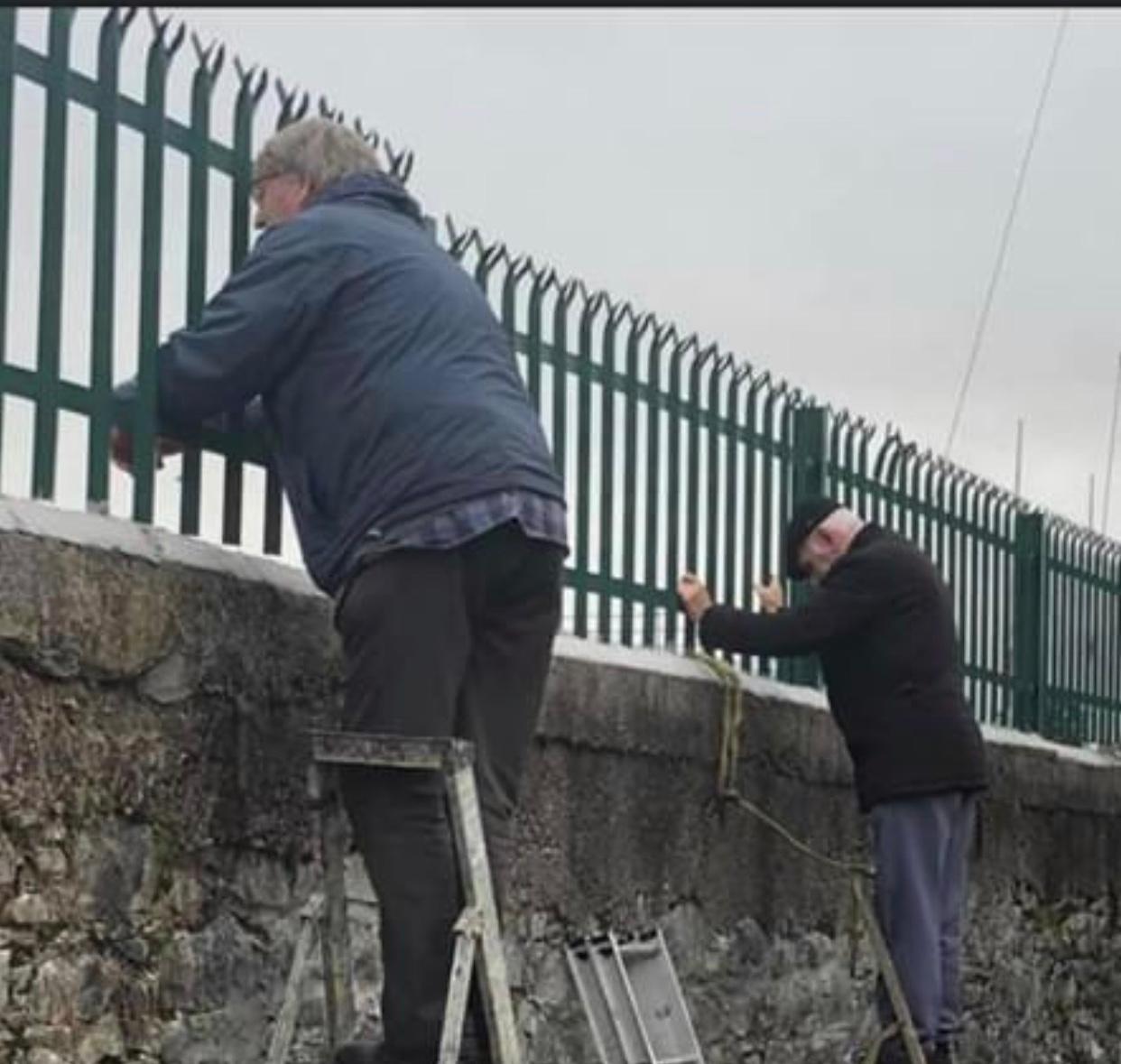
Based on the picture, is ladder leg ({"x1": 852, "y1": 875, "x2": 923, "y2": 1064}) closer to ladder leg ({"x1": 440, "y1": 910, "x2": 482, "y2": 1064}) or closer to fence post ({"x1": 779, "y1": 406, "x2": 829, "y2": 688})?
fence post ({"x1": 779, "y1": 406, "x2": 829, "y2": 688})

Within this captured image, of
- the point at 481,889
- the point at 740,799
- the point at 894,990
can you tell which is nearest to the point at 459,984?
the point at 481,889

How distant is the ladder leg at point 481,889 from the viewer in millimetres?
4336

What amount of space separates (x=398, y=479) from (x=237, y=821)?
78 cm

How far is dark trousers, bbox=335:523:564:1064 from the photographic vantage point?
4.38 metres

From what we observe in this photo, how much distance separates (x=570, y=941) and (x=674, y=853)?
711 millimetres

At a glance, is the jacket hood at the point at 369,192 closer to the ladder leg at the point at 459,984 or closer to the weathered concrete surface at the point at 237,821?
the weathered concrete surface at the point at 237,821

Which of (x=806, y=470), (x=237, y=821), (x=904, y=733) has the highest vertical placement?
(x=806, y=470)

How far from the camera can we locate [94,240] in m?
4.72

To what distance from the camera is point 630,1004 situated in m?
6.28

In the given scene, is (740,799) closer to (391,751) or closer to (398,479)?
(398,479)

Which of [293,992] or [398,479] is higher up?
[398,479]

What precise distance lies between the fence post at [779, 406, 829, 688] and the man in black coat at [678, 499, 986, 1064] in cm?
78

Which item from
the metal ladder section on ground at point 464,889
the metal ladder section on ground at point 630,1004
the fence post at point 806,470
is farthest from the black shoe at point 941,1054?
the metal ladder section on ground at point 464,889

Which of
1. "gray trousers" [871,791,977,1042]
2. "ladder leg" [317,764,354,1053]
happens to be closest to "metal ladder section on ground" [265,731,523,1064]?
"ladder leg" [317,764,354,1053]
